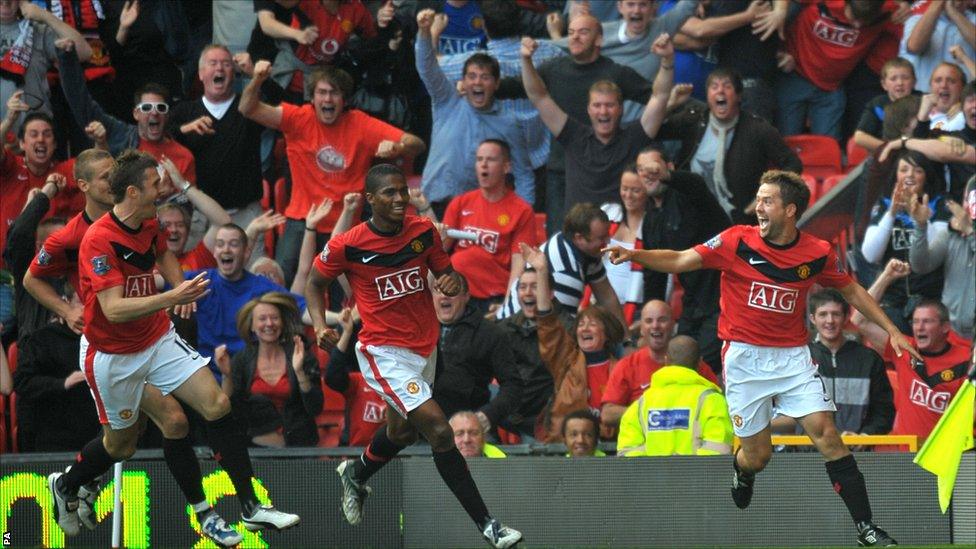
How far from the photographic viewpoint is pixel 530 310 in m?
12.4

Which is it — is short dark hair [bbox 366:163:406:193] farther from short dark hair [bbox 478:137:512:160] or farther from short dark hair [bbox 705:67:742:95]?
short dark hair [bbox 705:67:742:95]

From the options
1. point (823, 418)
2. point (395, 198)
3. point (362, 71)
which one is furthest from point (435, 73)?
point (823, 418)

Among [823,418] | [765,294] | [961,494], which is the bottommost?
[961,494]

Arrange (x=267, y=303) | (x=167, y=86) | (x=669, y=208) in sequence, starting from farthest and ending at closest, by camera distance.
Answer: (x=167, y=86) → (x=669, y=208) → (x=267, y=303)

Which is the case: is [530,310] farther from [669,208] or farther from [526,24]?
[526,24]

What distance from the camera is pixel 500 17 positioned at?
15039 millimetres

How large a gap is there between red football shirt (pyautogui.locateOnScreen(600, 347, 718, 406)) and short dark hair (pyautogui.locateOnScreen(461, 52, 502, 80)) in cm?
334

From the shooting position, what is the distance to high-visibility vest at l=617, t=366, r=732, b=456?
11070 mm

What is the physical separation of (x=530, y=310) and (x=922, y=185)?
10.5 feet

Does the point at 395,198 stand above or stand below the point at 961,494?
above

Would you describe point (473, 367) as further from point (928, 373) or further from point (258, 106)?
point (928, 373)

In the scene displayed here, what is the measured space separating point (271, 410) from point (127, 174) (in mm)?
2993

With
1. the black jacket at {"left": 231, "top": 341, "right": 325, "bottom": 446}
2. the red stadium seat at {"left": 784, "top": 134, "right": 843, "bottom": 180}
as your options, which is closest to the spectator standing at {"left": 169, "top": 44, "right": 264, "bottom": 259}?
the black jacket at {"left": 231, "top": 341, "right": 325, "bottom": 446}

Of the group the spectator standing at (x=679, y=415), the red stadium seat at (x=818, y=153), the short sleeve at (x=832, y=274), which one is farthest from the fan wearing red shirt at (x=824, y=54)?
the short sleeve at (x=832, y=274)
